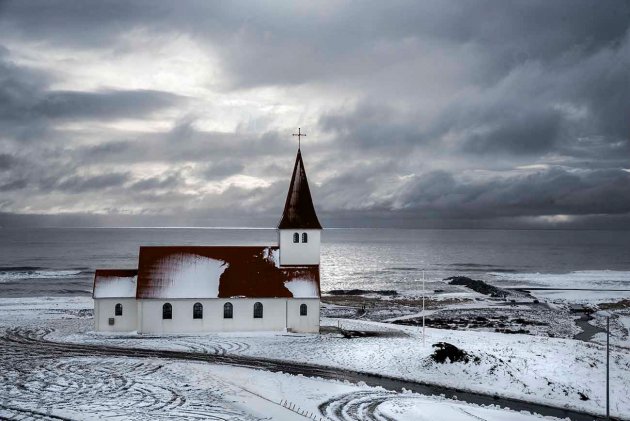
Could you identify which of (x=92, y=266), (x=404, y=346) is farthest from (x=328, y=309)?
(x=92, y=266)

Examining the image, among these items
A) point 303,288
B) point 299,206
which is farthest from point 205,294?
point 299,206

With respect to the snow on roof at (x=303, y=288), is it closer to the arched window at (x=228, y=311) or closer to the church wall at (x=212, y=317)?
the church wall at (x=212, y=317)

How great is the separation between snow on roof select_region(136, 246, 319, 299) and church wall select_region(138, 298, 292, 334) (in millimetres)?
453

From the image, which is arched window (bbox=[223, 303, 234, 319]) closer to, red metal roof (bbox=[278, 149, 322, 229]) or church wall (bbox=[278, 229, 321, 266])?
church wall (bbox=[278, 229, 321, 266])

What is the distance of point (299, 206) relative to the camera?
138ft

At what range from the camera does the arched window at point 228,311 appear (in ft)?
127

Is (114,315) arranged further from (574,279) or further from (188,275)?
(574,279)

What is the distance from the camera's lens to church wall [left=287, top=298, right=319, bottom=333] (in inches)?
1544

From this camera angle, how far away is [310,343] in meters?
36.0

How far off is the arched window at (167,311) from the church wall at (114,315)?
2.21 m

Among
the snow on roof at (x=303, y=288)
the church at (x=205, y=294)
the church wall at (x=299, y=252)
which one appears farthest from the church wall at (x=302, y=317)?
the church wall at (x=299, y=252)

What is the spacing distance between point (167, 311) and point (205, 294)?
280cm

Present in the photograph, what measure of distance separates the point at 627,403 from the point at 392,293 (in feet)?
158

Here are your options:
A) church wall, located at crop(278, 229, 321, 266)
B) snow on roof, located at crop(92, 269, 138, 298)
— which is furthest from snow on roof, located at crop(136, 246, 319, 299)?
snow on roof, located at crop(92, 269, 138, 298)
